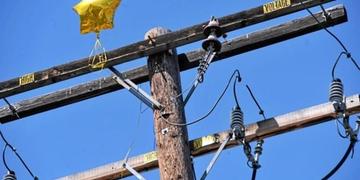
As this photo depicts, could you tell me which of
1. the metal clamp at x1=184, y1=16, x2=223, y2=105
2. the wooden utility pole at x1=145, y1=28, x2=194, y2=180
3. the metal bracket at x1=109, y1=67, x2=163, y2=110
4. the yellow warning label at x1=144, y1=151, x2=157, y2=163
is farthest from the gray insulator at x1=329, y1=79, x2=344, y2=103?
the yellow warning label at x1=144, y1=151, x2=157, y2=163

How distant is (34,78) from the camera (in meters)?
11.3

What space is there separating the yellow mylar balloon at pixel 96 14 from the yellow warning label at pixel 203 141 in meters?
1.62

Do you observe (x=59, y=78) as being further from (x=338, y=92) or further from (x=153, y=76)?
(x=338, y=92)

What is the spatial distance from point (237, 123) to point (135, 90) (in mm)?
1248

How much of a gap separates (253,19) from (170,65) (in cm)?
104

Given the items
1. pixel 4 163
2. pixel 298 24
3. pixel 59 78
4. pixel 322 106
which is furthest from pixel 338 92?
pixel 4 163

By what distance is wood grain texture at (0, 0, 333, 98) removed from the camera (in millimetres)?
10609

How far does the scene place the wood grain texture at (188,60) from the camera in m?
10.8

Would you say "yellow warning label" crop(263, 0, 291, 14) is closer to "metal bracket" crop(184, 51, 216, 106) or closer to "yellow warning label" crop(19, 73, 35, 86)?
"metal bracket" crop(184, 51, 216, 106)

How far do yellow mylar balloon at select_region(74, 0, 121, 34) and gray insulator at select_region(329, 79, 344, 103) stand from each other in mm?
2536

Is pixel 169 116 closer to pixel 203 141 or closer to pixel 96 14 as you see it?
pixel 203 141

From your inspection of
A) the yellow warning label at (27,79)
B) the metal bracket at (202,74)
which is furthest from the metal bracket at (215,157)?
the yellow warning label at (27,79)

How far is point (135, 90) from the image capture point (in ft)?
35.6

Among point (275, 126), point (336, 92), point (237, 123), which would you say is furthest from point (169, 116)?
point (336, 92)
